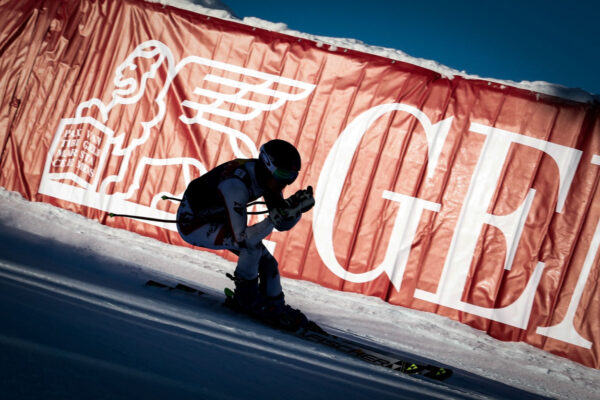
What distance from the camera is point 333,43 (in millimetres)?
5570

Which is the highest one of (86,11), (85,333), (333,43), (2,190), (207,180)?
(333,43)

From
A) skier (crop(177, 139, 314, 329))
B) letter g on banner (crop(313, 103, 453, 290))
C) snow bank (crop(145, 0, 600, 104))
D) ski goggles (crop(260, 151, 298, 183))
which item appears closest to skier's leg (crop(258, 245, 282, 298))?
skier (crop(177, 139, 314, 329))

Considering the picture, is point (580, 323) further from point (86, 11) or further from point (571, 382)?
point (86, 11)

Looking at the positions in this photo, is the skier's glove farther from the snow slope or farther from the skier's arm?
the snow slope

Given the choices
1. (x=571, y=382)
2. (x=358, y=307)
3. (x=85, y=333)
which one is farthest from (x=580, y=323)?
(x=85, y=333)

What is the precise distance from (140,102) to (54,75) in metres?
1.55

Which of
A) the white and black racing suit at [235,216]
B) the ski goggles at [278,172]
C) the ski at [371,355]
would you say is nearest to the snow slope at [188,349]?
the ski at [371,355]

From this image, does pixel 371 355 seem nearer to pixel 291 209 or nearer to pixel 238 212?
pixel 291 209

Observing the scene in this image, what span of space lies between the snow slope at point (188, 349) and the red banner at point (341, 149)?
0.62 meters

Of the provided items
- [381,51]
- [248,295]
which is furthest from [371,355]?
[381,51]

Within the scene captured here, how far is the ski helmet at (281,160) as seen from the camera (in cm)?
285

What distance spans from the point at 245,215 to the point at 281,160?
1.58ft

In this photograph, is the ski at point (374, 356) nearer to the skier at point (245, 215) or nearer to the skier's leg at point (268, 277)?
the skier at point (245, 215)

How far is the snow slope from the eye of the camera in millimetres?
850
